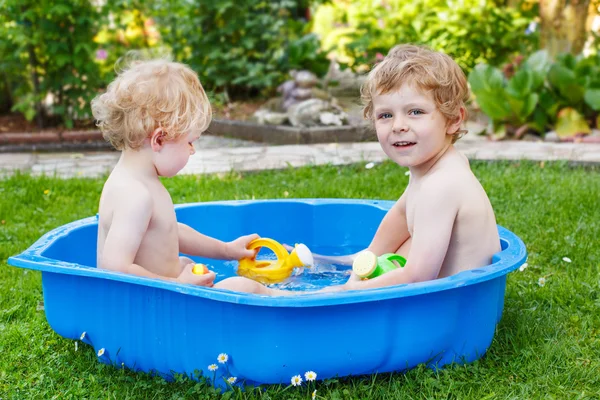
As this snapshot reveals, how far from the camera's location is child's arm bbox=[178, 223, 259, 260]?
A: 8.23 feet

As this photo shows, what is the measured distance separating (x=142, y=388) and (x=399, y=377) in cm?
65

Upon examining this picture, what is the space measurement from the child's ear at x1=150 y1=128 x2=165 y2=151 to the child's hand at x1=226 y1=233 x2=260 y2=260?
603mm

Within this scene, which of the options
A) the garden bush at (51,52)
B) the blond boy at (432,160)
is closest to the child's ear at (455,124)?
the blond boy at (432,160)

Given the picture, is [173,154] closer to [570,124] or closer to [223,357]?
[223,357]

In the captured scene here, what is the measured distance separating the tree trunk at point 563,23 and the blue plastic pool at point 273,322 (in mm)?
4971

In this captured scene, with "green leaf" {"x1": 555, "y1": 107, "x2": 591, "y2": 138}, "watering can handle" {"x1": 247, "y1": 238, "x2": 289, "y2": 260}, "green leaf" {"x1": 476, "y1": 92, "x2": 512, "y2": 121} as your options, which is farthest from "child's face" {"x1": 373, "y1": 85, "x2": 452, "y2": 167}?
"green leaf" {"x1": 555, "y1": 107, "x2": 591, "y2": 138}

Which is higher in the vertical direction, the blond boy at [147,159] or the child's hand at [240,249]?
the blond boy at [147,159]

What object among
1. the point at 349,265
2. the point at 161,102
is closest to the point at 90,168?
the point at 349,265

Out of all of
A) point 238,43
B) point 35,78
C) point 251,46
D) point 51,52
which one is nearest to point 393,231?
point 51,52

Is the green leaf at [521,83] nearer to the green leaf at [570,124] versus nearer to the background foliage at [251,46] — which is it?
the background foliage at [251,46]

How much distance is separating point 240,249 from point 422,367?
3.00 feet

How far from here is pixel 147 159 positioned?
2115 mm

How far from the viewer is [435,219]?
2.02 metres

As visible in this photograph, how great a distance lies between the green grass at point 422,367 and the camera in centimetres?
187
